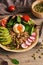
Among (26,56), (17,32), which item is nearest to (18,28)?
(17,32)

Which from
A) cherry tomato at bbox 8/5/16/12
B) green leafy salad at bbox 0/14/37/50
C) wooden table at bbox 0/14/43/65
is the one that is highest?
cherry tomato at bbox 8/5/16/12

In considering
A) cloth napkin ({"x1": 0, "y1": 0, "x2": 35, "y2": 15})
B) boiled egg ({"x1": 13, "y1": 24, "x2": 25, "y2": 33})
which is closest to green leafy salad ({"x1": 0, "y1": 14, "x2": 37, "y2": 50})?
boiled egg ({"x1": 13, "y1": 24, "x2": 25, "y2": 33})

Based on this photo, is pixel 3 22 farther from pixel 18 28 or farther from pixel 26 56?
pixel 26 56

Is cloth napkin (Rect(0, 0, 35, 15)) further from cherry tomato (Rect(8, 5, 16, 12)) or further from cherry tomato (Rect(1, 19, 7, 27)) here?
cherry tomato (Rect(1, 19, 7, 27))

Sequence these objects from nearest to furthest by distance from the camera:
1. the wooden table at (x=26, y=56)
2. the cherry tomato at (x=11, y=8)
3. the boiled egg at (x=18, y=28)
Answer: the wooden table at (x=26, y=56)
the boiled egg at (x=18, y=28)
the cherry tomato at (x=11, y=8)

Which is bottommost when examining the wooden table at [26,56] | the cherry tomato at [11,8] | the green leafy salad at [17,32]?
the wooden table at [26,56]

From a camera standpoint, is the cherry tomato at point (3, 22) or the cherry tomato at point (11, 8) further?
the cherry tomato at point (11, 8)

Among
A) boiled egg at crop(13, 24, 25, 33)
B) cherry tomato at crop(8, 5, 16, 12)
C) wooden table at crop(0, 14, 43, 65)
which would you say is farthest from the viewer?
cherry tomato at crop(8, 5, 16, 12)

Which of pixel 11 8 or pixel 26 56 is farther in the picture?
pixel 11 8

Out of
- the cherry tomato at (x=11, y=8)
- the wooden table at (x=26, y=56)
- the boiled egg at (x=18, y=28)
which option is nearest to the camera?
the wooden table at (x=26, y=56)

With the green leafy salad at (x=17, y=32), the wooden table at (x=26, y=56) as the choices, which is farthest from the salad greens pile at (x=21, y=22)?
the wooden table at (x=26, y=56)

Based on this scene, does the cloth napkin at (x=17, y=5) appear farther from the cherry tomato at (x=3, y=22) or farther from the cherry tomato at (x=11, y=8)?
the cherry tomato at (x=3, y=22)
